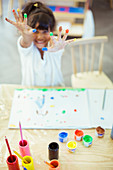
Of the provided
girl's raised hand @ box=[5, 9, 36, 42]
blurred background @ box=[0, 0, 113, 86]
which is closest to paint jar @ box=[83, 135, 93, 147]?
girl's raised hand @ box=[5, 9, 36, 42]

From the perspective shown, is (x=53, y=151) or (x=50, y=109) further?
(x=50, y=109)

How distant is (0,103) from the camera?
124 cm

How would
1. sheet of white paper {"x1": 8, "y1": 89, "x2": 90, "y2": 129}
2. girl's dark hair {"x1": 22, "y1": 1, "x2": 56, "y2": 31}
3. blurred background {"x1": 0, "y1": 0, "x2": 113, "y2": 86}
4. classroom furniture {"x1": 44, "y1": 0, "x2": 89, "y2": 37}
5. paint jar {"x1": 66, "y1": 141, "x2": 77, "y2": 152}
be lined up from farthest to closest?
classroom furniture {"x1": 44, "y1": 0, "x2": 89, "y2": 37}
blurred background {"x1": 0, "y1": 0, "x2": 113, "y2": 86}
girl's dark hair {"x1": 22, "y1": 1, "x2": 56, "y2": 31}
sheet of white paper {"x1": 8, "y1": 89, "x2": 90, "y2": 129}
paint jar {"x1": 66, "y1": 141, "x2": 77, "y2": 152}

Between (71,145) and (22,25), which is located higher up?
(22,25)

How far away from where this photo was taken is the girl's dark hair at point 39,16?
122cm

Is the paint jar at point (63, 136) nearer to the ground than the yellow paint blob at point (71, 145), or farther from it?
farther from it

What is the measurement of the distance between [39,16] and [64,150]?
0.82m

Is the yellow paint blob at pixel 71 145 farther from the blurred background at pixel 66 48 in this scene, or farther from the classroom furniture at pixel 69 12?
the classroom furniture at pixel 69 12

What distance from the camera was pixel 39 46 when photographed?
1313 mm

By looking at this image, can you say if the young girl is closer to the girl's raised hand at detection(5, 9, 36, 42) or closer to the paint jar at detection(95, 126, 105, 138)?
the girl's raised hand at detection(5, 9, 36, 42)

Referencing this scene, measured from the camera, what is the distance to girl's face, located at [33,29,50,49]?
1.27m

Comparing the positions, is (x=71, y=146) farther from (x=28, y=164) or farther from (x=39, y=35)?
(x=39, y=35)

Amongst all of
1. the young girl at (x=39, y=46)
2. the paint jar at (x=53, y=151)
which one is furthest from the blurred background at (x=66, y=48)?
the paint jar at (x=53, y=151)

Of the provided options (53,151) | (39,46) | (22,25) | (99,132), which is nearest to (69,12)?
(39,46)
